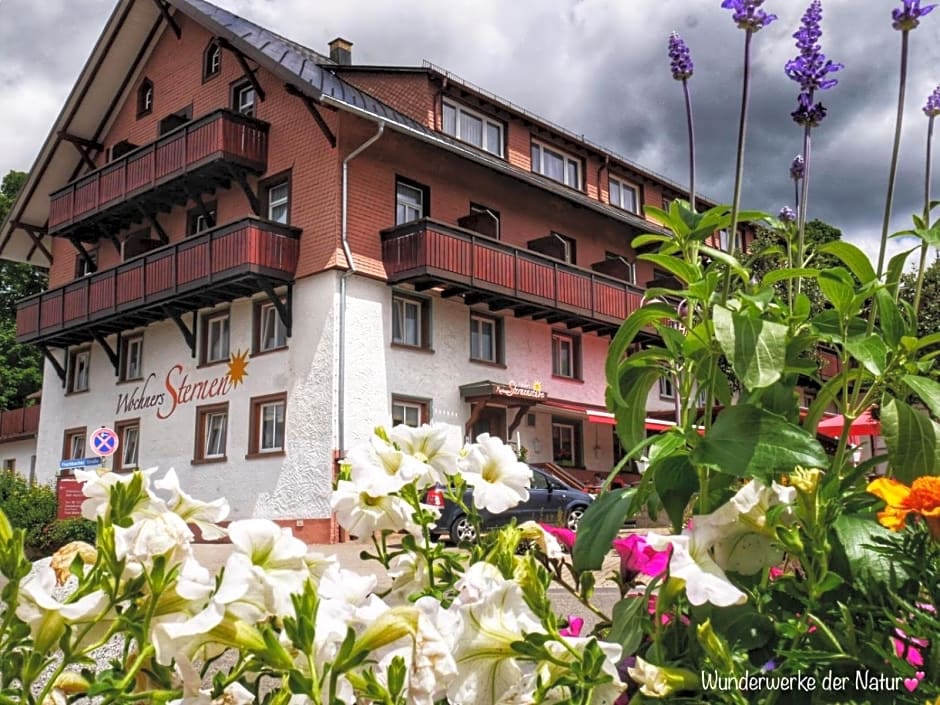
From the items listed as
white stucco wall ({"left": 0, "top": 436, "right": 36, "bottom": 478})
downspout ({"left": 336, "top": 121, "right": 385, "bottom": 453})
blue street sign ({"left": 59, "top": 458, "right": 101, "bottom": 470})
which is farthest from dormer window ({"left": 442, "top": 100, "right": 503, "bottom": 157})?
white stucco wall ({"left": 0, "top": 436, "right": 36, "bottom": 478})

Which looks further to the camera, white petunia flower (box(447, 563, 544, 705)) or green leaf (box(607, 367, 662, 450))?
green leaf (box(607, 367, 662, 450))

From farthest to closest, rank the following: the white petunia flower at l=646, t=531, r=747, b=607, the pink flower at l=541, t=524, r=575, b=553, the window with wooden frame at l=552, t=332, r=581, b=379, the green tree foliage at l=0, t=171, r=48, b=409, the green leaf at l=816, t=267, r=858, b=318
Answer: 1. the green tree foliage at l=0, t=171, r=48, b=409
2. the window with wooden frame at l=552, t=332, r=581, b=379
3. the pink flower at l=541, t=524, r=575, b=553
4. the green leaf at l=816, t=267, r=858, b=318
5. the white petunia flower at l=646, t=531, r=747, b=607

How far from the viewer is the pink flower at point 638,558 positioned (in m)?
1.22

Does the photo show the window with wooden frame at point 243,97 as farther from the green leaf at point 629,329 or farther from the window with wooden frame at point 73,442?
the green leaf at point 629,329

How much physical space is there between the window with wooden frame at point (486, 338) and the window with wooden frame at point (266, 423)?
419 centimetres

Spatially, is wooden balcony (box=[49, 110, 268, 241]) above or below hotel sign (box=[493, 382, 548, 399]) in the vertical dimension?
above

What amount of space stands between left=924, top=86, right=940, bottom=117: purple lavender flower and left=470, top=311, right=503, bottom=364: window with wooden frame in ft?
57.6

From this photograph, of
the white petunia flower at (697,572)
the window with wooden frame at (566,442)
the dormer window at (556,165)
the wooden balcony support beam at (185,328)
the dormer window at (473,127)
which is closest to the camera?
the white petunia flower at (697,572)

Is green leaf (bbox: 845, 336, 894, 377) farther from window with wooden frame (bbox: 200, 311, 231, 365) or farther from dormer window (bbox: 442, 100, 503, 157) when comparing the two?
dormer window (bbox: 442, 100, 503, 157)

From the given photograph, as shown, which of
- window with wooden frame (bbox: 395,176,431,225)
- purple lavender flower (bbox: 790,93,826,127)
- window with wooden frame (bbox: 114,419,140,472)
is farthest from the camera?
window with wooden frame (bbox: 114,419,140,472)

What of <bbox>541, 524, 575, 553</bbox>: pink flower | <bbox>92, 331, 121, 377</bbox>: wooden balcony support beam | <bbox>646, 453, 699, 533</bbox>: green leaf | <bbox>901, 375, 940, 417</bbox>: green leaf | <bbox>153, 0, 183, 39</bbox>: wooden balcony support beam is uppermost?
<bbox>153, 0, 183, 39</bbox>: wooden balcony support beam

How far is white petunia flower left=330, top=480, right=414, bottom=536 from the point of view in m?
1.26

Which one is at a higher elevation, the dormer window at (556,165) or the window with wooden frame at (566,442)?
the dormer window at (556,165)

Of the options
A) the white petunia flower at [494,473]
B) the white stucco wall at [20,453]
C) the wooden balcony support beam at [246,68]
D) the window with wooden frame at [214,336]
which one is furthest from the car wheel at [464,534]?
the white stucco wall at [20,453]
